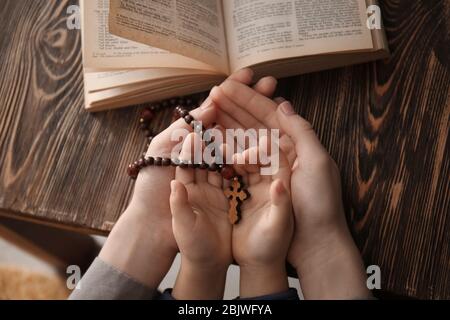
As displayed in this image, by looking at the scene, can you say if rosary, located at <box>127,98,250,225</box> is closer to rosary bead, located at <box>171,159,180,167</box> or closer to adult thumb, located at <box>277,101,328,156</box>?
rosary bead, located at <box>171,159,180,167</box>

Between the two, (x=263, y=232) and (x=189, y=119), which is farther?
(x=189, y=119)

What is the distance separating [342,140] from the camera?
0.75 m

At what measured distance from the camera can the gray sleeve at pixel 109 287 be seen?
68 cm

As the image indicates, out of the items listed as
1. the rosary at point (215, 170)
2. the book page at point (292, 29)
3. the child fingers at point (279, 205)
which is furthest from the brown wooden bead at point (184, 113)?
the child fingers at point (279, 205)

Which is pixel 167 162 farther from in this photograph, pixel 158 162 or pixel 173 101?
pixel 173 101

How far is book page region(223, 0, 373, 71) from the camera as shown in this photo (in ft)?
2.40

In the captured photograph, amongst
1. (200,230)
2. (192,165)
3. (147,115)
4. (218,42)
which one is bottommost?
(200,230)

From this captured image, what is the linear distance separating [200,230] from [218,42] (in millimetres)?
319

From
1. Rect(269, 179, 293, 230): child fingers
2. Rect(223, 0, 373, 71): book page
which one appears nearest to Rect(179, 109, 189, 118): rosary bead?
Rect(223, 0, 373, 71): book page

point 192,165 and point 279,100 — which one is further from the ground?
point 279,100

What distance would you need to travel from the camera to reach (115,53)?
0.74 metres

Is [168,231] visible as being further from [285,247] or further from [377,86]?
[377,86]

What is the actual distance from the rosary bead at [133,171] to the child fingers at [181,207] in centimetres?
13

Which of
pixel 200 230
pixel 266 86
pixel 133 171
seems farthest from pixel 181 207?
pixel 266 86
